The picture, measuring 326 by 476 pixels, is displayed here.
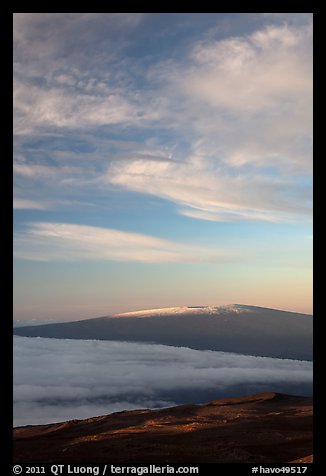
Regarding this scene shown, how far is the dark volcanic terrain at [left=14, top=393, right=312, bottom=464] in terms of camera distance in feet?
33.9

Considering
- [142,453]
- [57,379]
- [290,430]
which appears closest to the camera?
[142,453]

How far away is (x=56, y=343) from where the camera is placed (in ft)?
301

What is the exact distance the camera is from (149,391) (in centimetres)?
4134

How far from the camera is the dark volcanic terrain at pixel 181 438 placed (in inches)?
407

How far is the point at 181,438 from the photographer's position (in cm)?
1289

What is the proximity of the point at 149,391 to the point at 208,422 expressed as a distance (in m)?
26.7

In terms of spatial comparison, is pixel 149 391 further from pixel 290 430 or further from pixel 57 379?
pixel 290 430
